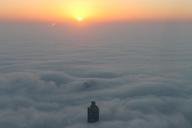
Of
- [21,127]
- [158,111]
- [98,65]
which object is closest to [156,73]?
[98,65]

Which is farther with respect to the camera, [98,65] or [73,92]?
[98,65]

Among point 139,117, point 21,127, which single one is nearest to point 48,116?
point 21,127

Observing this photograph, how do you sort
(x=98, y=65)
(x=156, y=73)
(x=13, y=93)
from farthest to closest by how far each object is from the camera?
(x=98, y=65), (x=156, y=73), (x=13, y=93)

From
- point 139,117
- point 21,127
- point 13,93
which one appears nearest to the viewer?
point 21,127

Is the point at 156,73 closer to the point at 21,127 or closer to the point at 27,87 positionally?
the point at 27,87

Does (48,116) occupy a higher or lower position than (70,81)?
lower

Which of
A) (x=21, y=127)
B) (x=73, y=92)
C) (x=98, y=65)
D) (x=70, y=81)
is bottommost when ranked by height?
(x=21, y=127)

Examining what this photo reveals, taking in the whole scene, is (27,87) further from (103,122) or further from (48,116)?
(103,122)

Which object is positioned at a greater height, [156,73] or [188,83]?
[156,73]

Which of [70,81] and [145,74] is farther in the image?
[145,74]
